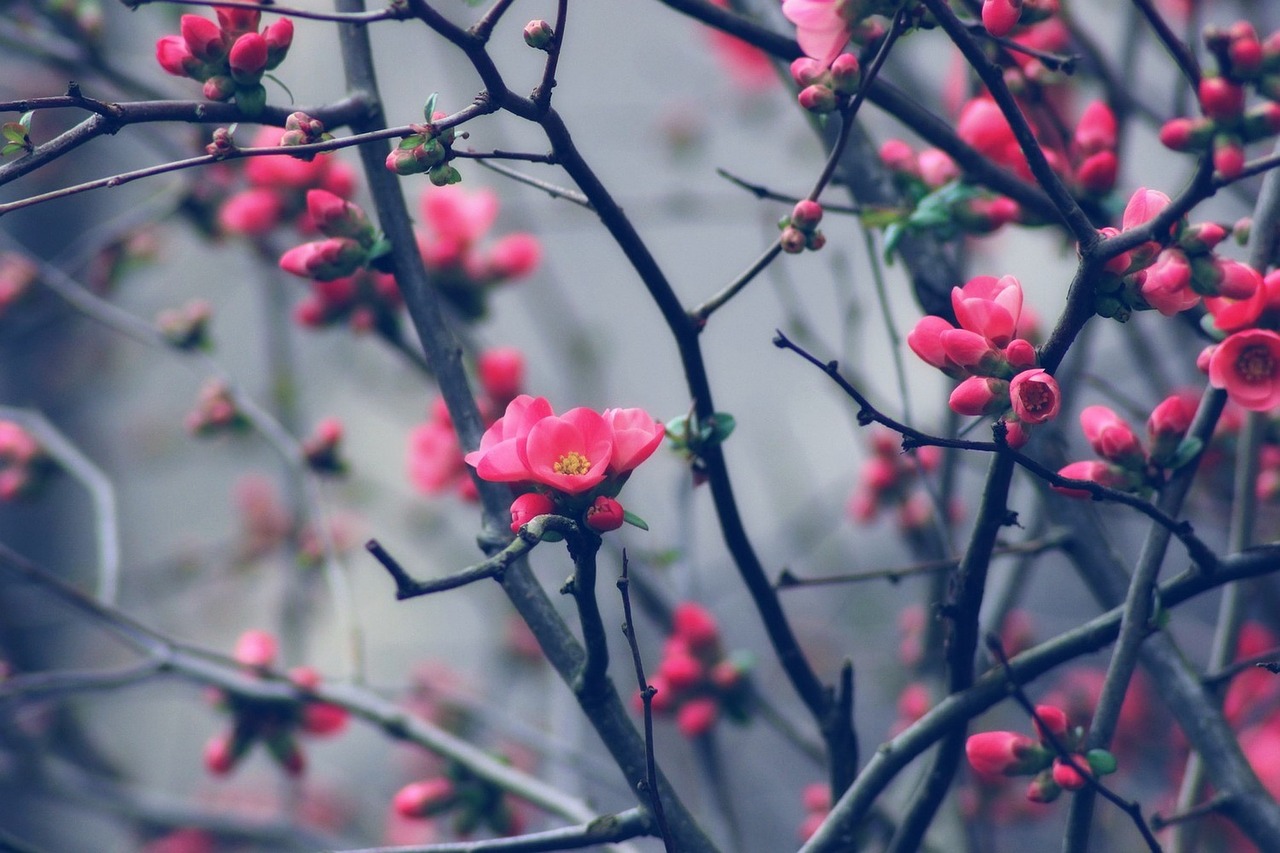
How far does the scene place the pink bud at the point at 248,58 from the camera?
101 cm

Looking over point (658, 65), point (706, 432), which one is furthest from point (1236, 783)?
point (658, 65)

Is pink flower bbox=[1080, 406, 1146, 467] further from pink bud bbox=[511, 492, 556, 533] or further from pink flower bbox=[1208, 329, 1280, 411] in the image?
pink bud bbox=[511, 492, 556, 533]

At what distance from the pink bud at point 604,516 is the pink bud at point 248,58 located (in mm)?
571

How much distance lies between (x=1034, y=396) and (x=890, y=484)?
1313mm

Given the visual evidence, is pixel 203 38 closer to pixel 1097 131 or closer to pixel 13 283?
pixel 1097 131

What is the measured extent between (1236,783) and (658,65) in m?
3.37

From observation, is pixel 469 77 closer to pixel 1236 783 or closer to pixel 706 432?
pixel 706 432

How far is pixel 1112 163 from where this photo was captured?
132cm

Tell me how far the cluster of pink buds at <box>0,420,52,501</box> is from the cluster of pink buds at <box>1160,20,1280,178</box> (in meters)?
2.21

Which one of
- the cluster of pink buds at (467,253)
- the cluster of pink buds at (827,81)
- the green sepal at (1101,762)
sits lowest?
the green sepal at (1101,762)

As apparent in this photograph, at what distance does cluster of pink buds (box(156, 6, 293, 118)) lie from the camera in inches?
40.3

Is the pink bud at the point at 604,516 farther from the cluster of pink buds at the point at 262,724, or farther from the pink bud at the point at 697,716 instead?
the cluster of pink buds at the point at 262,724

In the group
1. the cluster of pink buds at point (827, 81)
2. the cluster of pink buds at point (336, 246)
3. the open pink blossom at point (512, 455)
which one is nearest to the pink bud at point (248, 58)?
the cluster of pink buds at point (336, 246)

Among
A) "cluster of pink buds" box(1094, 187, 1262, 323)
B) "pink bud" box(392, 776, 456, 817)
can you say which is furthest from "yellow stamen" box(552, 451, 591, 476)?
"pink bud" box(392, 776, 456, 817)
